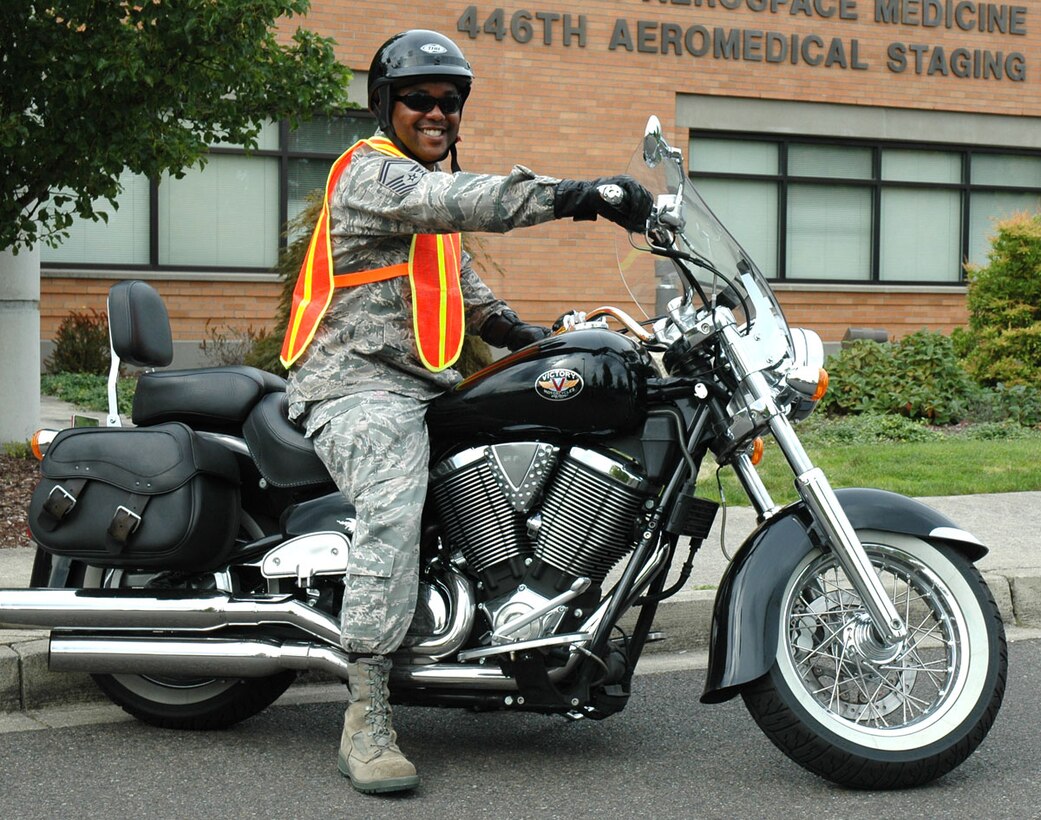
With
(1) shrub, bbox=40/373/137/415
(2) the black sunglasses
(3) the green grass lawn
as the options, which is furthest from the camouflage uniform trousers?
(1) shrub, bbox=40/373/137/415

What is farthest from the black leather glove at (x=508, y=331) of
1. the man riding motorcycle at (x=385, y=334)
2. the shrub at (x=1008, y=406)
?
→ the shrub at (x=1008, y=406)

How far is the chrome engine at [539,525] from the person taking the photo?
3.90 m

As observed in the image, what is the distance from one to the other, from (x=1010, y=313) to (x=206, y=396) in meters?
10.8

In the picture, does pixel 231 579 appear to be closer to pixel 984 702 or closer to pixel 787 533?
pixel 787 533

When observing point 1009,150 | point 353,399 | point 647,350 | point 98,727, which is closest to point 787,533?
point 647,350

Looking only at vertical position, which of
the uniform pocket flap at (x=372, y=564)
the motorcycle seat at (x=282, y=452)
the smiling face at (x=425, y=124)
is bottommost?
the uniform pocket flap at (x=372, y=564)

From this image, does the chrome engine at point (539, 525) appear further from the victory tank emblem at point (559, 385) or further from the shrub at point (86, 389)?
the shrub at point (86, 389)

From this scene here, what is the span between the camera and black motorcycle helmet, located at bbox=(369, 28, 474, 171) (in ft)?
13.0

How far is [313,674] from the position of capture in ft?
16.8

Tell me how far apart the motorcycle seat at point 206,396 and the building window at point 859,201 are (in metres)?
15.1

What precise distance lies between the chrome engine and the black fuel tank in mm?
75

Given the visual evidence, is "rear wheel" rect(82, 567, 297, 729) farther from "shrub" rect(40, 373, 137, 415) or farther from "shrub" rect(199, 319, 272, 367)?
"shrub" rect(199, 319, 272, 367)

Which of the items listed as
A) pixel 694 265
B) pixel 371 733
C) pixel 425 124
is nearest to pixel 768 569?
pixel 694 265

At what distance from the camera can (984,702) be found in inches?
152
